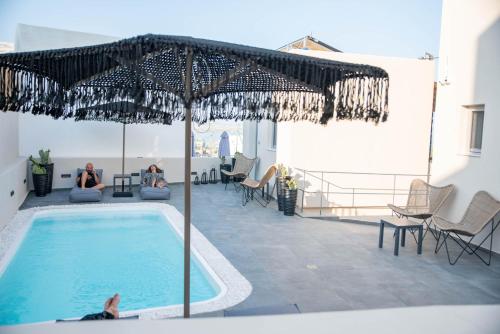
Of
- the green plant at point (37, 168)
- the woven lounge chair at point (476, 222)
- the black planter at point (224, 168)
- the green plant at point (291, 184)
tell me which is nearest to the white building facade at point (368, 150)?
the green plant at point (291, 184)

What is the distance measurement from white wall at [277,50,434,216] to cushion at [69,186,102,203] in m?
5.01

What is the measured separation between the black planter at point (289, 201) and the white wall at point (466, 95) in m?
3.08

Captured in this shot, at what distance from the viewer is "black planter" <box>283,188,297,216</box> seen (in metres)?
9.46

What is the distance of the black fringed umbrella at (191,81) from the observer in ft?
8.39

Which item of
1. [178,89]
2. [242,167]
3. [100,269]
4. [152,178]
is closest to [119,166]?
A: [152,178]

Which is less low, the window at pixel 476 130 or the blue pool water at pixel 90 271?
the window at pixel 476 130

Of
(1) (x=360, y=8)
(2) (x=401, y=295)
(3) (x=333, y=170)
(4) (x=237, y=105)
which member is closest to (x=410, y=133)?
(3) (x=333, y=170)

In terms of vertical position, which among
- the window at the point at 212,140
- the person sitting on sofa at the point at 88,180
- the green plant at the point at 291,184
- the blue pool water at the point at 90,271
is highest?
the window at the point at 212,140

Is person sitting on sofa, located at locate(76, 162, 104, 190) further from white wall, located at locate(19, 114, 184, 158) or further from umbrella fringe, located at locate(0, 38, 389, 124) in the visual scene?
umbrella fringe, located at locate(0, 38, 389, 124)

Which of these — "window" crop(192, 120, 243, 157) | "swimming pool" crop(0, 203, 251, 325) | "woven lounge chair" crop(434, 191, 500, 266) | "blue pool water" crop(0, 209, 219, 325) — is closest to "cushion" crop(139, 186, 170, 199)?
"swimming pool" crop(0, 203, 251, 325)

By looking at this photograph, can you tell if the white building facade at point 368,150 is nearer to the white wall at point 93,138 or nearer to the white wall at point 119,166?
the white wall at point 119,166

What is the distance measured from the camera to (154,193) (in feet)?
36.1

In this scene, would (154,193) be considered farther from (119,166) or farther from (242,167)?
(242,167)

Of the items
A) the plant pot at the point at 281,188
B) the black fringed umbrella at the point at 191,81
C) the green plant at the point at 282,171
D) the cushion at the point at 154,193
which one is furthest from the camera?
the cushion at the point at 154,193
